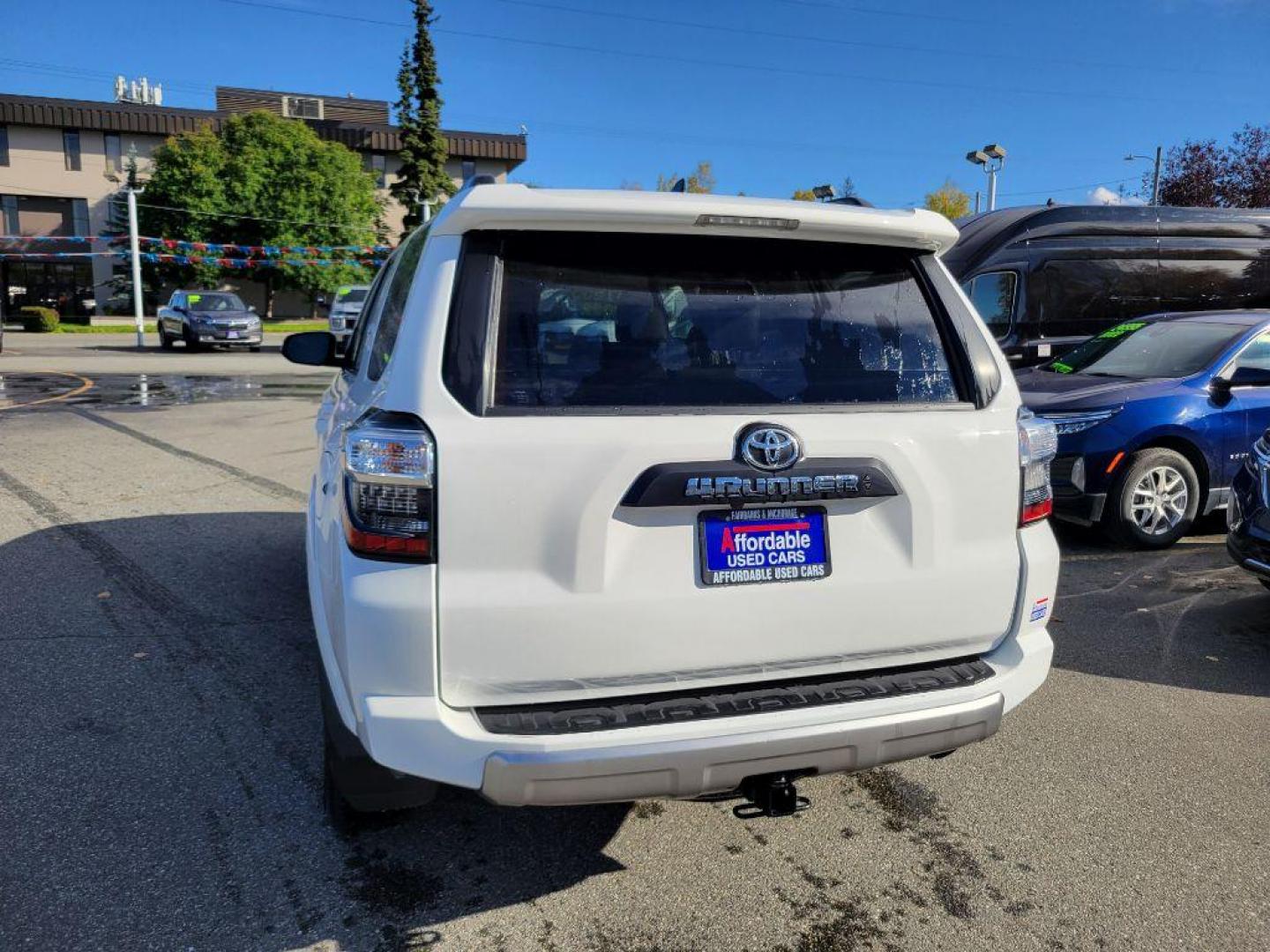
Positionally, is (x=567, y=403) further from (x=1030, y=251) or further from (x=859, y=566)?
(x=1030, y=251)

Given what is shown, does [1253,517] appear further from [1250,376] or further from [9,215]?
[9,215]

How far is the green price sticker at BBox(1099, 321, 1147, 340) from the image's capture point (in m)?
8.21

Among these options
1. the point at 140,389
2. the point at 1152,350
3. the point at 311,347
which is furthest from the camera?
the point at 140,389

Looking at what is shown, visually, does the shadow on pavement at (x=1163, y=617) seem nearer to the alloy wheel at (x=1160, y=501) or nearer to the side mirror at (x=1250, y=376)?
the alloy wheel at (x=1160, y=501)

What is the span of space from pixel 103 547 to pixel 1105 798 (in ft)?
19.4

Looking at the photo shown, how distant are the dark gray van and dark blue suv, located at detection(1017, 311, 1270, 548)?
4.40 meters

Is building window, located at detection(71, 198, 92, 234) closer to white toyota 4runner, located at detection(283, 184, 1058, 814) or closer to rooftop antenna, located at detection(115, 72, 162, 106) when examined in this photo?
rooftop antenna, located at detection(115, 72, 162, 106)

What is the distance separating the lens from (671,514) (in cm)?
238

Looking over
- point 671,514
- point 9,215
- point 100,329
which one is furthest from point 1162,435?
point 9,215

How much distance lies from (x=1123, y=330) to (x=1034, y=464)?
21.0 feet

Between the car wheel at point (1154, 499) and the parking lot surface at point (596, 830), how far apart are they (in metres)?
1.52

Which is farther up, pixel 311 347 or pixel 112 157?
pixel 112 157

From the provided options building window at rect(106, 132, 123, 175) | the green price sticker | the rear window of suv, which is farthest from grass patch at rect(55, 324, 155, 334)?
the rear window of suv

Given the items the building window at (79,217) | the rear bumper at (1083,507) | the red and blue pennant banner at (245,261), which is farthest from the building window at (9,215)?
the rear bumper at (1083,507)
